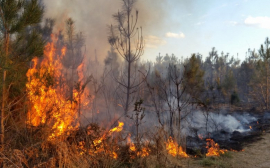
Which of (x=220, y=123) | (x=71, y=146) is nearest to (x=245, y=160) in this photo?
(x=71, y=146)

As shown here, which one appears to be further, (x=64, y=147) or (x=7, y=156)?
(x=64, y=147)

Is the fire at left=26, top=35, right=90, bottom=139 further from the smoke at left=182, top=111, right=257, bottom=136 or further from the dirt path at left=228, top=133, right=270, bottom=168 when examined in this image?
the smoke at left=182, top=111, right=257, bottom=136

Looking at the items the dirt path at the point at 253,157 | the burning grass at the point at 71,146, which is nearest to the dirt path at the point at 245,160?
the dirt path at the point at 253,157

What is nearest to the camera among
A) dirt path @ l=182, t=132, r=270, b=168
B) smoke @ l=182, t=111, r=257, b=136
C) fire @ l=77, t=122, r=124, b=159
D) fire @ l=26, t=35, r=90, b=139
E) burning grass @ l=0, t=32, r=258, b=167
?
burning grass @ l=0, t=32, r=258, b=167

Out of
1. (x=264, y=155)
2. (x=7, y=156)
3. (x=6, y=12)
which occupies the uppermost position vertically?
(x=6, y=12)

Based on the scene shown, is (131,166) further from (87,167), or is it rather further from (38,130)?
(38,130)

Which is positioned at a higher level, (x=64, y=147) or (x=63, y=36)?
(x=63, y=36)

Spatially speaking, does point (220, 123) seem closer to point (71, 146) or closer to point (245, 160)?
point (245, 160)

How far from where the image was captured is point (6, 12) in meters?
4.37

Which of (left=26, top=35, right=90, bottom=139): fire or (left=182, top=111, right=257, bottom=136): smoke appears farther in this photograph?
(left=182, top=111, right=257, bottom=136): smoke

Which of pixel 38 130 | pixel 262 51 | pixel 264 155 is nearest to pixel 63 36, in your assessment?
pixel 38 130

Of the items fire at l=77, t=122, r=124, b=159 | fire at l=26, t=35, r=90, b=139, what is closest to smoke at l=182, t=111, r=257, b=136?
fire at l=77, t=122, r=124, b=159

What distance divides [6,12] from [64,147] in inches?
131

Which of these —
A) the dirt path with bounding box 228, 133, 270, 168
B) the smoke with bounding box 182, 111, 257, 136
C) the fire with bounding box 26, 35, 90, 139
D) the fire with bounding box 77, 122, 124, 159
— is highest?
the fire with bounding box 26, 35, 90, 139
